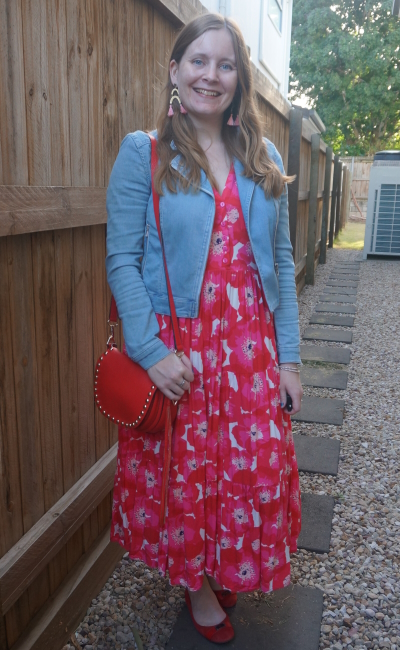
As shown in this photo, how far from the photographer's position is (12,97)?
1483mm

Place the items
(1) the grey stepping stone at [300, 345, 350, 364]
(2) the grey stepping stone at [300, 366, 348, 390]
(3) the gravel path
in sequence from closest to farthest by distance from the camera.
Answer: (3) the gravel path, (2) the grey stepping stone at [300, 366, 348, 390], (1) the grey stepping stone at [300, 345, 350, 364]

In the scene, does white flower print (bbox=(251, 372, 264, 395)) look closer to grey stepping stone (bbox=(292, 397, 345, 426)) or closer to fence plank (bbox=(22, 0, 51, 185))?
fence plank (bbox=(22, 0, 51, 185))

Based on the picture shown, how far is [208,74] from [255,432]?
3.25ft

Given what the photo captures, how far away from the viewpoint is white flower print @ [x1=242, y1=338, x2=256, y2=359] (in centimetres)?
173

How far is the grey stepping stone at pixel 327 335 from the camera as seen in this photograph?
575cm

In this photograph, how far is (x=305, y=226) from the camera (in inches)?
337

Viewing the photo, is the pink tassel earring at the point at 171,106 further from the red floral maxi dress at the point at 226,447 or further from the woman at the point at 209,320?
the red floral maxi dress at the point at 226,447

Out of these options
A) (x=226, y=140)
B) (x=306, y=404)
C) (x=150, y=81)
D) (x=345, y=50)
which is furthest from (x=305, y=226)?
(x=345, y=50)

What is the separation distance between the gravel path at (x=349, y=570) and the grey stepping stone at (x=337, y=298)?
138 inches

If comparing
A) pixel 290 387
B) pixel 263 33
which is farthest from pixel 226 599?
pixel 263 33

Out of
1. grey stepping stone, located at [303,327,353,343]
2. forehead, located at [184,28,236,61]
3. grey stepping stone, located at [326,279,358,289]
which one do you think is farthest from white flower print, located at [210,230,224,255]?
grey stepping stone, located at [326,279,358,289]

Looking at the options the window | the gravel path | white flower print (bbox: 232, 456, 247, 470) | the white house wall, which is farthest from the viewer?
the window

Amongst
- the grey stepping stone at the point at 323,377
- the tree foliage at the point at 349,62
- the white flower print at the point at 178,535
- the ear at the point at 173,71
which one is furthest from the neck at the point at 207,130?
the tree foliage at the point at 349,62

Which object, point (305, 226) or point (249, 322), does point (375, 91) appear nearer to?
→ point (305, 226)
